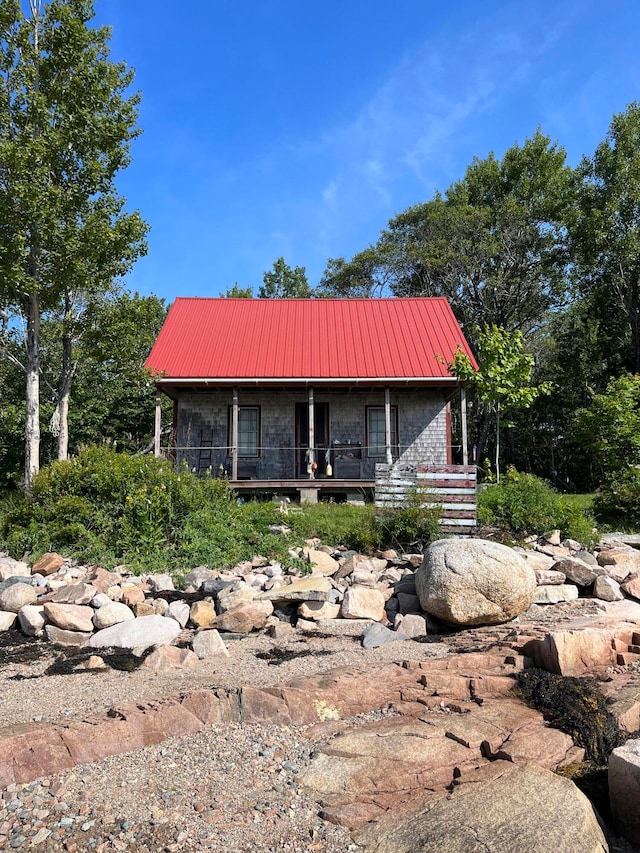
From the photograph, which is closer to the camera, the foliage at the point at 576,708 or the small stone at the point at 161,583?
the foliage at the point at 576,708

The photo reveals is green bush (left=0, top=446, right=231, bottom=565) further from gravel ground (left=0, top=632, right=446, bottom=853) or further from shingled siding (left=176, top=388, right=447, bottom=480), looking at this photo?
shingled siding (left=176, top=388, right=447, bottom=480)

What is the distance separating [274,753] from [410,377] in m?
13.1

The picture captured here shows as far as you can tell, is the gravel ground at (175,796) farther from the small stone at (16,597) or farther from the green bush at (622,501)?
the green bush at (622,501)

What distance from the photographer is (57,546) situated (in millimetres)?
9312

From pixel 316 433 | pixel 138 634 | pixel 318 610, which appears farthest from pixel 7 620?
pixel 316 433

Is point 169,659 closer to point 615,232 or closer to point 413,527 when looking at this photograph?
point 413,527

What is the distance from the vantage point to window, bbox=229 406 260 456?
17.9 m

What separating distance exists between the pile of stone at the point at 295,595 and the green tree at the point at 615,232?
20.3m

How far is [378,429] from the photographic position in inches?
719

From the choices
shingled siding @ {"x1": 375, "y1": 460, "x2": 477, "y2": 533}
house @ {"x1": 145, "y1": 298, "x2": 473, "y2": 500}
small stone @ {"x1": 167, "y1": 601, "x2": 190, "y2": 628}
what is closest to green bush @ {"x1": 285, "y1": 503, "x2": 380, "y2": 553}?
shingled siding @ {"x1": 375, "y1": 460, "x2": 477, "y2": 533}

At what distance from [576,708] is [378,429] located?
1383cm

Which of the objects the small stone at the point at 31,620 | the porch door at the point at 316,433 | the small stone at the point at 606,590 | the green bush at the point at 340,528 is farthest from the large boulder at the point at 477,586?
the porch door at the point at 316,433

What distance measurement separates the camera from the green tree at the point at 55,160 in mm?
13211

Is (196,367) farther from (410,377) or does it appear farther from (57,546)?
(57,546)
